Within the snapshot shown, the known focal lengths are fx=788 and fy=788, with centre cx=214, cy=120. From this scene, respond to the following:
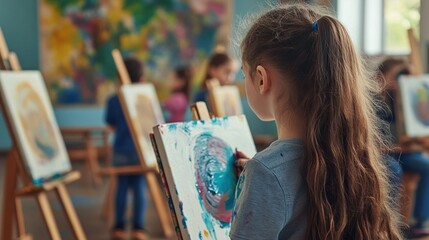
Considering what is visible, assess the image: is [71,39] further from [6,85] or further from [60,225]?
[6,85]

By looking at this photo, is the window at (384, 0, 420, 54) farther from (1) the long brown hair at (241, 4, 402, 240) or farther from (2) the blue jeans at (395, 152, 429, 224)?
(1) the long brown hair at (241, 4, 402, 240)

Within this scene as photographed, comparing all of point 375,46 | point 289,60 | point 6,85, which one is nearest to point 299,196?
point 289,60

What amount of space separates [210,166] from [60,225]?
13.3ft

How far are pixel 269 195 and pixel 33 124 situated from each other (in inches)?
85.4

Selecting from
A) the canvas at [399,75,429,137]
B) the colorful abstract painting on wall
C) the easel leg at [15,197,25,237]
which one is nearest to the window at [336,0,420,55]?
the colorful abstract painting on wall

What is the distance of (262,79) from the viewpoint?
1.65m

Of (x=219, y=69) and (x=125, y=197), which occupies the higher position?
(x=219, y=69)

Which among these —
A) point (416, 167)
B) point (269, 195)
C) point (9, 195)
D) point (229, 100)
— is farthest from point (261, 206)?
point (416, 167)

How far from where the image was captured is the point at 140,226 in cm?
532

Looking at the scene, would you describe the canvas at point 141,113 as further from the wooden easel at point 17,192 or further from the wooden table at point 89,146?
the wooden table at point 89,146

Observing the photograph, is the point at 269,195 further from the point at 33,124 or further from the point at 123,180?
the point at 123,180

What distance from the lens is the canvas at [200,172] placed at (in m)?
1.84

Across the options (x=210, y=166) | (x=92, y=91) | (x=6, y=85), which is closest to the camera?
(x=210, y=166)

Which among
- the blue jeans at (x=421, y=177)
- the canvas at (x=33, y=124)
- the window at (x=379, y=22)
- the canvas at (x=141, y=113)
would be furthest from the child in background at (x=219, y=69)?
the window at (x=379, y=22)
